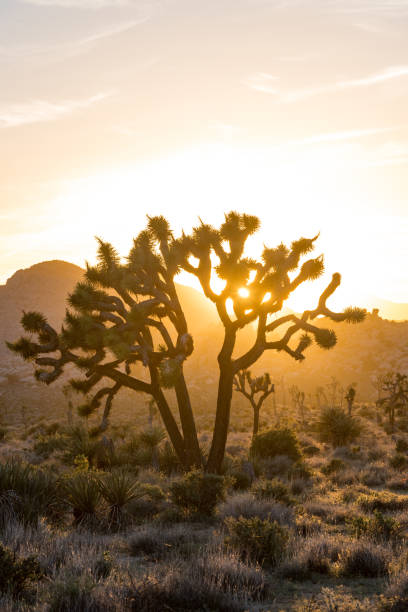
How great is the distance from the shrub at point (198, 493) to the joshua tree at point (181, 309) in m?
3.44

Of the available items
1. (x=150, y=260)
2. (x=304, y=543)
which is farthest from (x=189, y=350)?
(x=304, y=543)

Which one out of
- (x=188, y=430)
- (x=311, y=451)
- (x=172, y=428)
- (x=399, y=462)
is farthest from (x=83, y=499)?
(x=311, y=451)

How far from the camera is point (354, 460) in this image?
70.5ft

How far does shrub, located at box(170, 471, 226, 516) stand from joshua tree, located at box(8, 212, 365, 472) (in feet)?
11.3

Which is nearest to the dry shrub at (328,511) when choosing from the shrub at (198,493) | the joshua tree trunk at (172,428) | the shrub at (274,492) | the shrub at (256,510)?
the shrub at (274,492)

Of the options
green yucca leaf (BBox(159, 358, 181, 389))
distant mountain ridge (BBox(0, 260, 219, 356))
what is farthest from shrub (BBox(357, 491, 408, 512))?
distant mountain ridge (BBox(0, 260, 219, 356))

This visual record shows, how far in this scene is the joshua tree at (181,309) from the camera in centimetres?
1438

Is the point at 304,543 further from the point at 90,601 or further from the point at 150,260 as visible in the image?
the point at 150,260

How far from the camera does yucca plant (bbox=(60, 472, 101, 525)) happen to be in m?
9.02

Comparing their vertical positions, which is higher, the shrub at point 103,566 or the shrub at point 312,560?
the shrub at point 103,566

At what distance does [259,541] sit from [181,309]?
27.2 ft

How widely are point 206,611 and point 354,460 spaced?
58.6ft

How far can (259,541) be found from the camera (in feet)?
23.7

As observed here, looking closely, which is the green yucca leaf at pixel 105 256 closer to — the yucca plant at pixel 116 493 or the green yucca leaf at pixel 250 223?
the green yucca leaf at pixel 250 223
